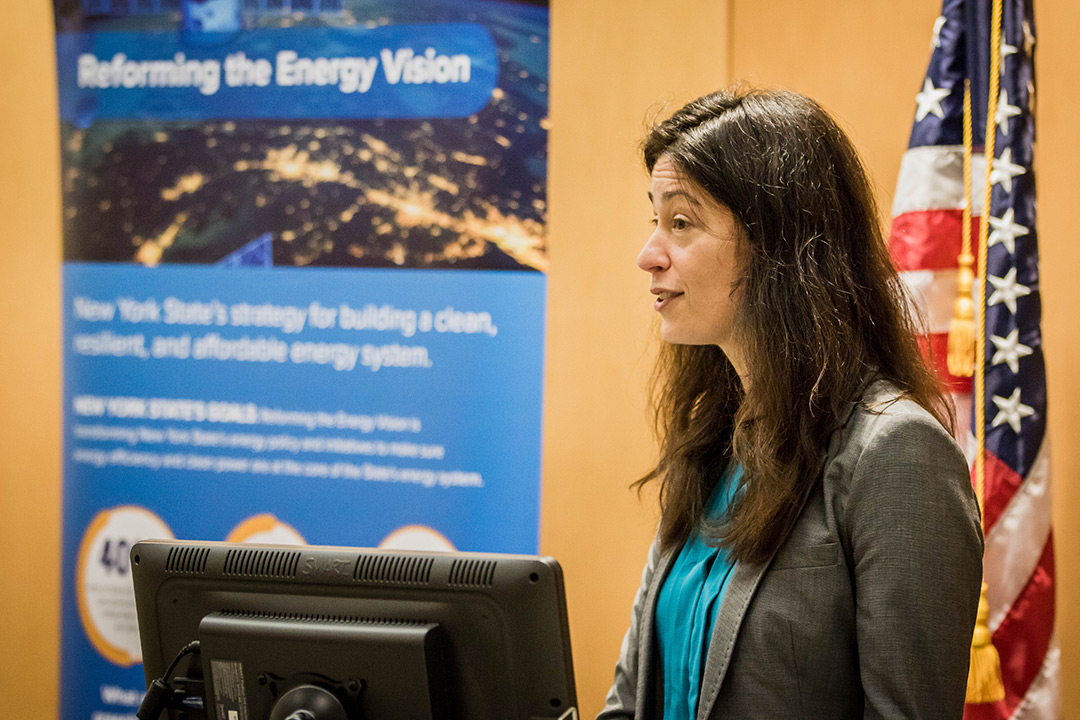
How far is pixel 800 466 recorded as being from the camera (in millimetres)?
1260

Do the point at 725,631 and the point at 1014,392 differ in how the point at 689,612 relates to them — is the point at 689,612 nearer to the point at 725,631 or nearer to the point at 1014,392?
the point at 725,631

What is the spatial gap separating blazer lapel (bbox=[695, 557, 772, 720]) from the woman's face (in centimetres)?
31

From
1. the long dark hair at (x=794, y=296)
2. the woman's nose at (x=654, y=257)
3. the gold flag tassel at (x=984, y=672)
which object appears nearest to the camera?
the long dark hair at (x=794, y=296)

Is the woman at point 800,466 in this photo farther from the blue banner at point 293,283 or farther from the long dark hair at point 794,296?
the blue banner at point 293,283

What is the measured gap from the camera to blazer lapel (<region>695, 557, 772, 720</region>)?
1.24 meters

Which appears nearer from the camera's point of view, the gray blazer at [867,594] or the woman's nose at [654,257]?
the gray blazer at [867,594]

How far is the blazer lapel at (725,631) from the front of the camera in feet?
4.07

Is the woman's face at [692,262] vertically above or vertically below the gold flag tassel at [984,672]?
above

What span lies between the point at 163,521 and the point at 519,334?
117cm

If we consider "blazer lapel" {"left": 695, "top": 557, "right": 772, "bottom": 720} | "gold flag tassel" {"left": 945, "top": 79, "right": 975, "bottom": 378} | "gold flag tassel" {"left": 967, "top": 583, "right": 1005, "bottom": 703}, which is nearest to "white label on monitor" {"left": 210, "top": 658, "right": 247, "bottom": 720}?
"blazer lapel" {"left": 695, "top": 557, "right": 772, "bottom": 720}

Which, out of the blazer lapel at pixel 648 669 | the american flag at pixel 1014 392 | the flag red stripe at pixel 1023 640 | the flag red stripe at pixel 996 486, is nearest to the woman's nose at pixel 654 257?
the blazer lapel at pixel 648 669

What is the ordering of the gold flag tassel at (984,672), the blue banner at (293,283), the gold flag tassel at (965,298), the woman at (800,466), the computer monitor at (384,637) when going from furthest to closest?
the blue banner at (293,283) → the gold flag tassel at (965,298) → the gold flag tassel at (984,672) → the woman at (800,466) → the computer monitor at (384,637)

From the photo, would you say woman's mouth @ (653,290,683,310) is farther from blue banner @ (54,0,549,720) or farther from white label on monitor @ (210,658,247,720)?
blue banner @ (54,0,549,720)

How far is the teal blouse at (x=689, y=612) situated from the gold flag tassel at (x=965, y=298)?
0.81m
